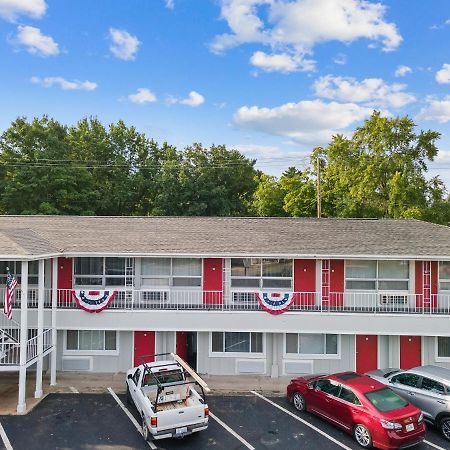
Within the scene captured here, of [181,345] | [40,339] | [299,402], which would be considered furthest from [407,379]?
A: [40,339]

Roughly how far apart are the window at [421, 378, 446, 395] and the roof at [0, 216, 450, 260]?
4.81m

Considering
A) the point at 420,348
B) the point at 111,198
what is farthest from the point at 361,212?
the point at 111,198

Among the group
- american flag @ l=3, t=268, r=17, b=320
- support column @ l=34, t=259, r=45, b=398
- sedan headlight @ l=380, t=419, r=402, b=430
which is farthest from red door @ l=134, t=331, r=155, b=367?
sedan headlight @ l=380, t=419, r=402, b=430

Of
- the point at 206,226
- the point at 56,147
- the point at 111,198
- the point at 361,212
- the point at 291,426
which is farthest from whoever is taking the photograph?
the point at 111,198

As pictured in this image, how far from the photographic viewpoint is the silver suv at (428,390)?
11641mm

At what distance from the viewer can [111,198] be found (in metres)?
41.8

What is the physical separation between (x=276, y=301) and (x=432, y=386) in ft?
18.8

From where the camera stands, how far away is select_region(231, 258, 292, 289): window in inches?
671

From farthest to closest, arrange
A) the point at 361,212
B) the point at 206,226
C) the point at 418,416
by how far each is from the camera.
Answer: the point at 361,212 → the point at 206,226 → the point at 418,416

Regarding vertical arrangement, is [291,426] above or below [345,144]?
below

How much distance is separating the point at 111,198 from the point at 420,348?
32.6 m

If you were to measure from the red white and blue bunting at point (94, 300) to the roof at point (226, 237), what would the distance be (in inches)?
60.5

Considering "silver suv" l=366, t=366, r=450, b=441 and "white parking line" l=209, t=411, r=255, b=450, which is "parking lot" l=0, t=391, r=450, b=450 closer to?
"white parking line" l=209, t=411, r=255, b=450

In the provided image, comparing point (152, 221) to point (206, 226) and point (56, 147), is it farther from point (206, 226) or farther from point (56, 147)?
point (56, 147)
